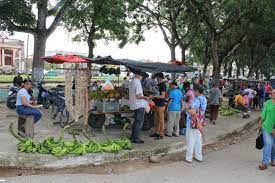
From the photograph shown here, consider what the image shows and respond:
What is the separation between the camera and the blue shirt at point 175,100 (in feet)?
33.6

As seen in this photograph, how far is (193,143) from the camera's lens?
8164 millimetres

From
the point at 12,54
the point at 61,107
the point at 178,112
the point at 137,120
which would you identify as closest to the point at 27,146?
the point at 137,120

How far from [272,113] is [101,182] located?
143 inches

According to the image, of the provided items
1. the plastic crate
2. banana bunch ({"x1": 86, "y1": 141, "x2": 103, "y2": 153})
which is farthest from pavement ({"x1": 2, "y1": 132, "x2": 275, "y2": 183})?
the plastic crate

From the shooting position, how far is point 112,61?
10406 millimetres

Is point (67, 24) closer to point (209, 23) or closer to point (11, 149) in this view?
point (209, 23)

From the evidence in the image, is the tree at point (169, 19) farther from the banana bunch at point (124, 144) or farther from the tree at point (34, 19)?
the banana bunch at point (124, 144)

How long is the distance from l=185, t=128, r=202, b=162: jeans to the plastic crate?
3.20 m

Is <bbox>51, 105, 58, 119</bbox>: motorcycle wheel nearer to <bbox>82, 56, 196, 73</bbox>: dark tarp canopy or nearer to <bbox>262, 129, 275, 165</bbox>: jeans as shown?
<bbox>82, 56, 196, 73</bbox>: dark tarp canopy

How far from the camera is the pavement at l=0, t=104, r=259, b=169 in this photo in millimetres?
7629

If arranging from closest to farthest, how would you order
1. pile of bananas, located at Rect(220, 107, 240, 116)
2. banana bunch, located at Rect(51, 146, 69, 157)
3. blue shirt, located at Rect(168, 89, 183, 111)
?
banana bunch, located at Rect(51, 146, 69, 157) → blue shirt, located at Rect(168, 89, 183, 111) → pile of bananas, located at Rect(220, 107, 240, 116)

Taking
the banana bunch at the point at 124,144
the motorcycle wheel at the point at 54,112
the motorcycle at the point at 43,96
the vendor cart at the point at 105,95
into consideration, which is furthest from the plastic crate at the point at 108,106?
the motorcycle at the point at 43,96

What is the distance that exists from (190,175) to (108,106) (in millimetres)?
4222

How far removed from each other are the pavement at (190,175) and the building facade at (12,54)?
6621cm
